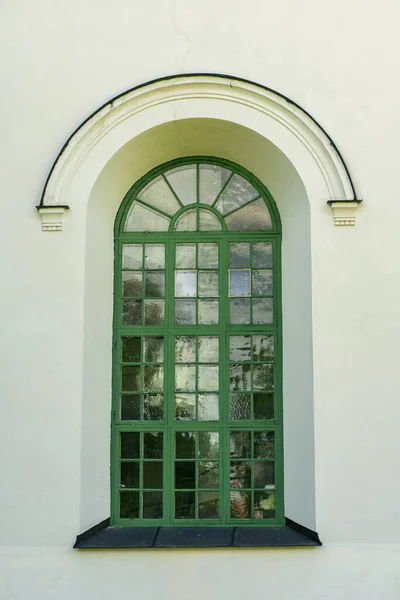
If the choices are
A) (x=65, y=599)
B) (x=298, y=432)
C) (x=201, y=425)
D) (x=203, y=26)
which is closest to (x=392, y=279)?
(x=298, y=432)

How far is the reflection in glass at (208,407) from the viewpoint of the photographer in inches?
266

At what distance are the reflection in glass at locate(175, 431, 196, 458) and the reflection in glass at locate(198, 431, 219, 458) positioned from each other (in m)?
0.08

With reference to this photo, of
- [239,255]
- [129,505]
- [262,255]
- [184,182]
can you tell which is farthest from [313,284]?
[129,505]

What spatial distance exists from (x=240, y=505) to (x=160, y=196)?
359 centimetres

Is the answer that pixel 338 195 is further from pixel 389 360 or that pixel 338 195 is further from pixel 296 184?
pixel 389 360

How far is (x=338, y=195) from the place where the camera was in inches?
245

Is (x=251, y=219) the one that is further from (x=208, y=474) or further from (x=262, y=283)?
(x=208, y=474)

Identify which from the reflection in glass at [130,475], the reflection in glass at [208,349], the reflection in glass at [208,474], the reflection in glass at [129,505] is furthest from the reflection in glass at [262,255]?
the reflection in glass at [129,505]

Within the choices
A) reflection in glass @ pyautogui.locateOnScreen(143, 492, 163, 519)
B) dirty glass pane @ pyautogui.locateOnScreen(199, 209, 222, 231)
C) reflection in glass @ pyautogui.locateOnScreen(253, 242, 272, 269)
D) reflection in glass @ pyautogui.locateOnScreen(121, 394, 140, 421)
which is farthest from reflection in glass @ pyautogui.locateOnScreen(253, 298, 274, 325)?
reflection in glass @ pyautogui.locateOnScreen(143, 492, 163, 519)

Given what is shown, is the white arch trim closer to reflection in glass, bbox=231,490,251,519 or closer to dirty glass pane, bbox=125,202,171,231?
dirty glass pane, bbox=125,202,171,231

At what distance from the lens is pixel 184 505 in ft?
21.7

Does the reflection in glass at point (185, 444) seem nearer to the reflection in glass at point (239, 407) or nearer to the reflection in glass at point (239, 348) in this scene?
the reflection in glass at point (239, 407)

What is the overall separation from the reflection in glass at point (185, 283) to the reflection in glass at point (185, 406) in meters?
1.13

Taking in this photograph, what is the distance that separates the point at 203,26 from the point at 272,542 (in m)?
5.32
